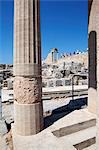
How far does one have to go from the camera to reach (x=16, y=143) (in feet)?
18.1

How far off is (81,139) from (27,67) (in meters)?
2.79

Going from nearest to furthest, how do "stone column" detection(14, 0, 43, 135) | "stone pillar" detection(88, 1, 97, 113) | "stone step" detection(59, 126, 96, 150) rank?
"stone step" detection(59, 126, 96, 150)
"stone column" detection(14, 0, 43, 135)
"stone pillar" detection(88, 1, 97, 113)

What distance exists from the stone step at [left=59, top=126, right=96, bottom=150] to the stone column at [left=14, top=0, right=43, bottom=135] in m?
1.08

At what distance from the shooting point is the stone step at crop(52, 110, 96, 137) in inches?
241

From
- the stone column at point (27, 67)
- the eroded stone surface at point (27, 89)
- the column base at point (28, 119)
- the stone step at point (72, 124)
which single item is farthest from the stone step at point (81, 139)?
the eroded stone surface at point (27, 89)

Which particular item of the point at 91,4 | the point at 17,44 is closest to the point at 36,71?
the point at 17,44

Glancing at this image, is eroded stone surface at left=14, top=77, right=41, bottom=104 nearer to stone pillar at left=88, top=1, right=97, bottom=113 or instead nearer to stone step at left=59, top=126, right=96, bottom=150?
stone step at left=59, top=126, right=96, bottom=150

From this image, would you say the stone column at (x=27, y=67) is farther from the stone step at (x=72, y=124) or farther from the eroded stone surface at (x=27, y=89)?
the stone step at (x=72, y=124)

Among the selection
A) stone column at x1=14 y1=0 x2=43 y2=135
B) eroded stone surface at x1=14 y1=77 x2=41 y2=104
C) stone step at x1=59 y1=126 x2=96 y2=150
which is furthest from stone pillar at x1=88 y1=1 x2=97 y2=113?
eroded stone surface at x1=14 y1=77 x2=41 y2=104

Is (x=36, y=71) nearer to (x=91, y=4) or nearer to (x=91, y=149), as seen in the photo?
(x=91, y=149)

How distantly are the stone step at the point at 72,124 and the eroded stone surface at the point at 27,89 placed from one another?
121cm

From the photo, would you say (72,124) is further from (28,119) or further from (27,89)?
(27,89)

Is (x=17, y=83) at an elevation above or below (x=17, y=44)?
below

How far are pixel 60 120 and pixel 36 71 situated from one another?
7.00 ft
